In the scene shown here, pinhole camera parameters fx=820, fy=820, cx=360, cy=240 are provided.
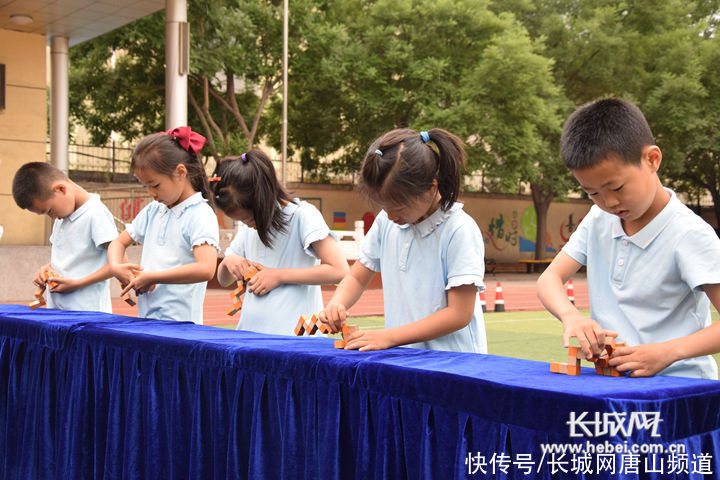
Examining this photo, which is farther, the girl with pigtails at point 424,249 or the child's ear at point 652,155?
the girl with pigtails at point 424,249

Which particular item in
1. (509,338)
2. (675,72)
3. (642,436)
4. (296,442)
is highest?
(675,72)

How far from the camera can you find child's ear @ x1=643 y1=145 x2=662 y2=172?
2.17 metres

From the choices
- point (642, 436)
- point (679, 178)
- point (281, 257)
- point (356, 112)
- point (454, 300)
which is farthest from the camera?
point (679, 178)

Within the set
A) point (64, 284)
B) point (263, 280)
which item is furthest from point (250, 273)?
point (64, 284)

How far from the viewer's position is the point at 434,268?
2.70 metres

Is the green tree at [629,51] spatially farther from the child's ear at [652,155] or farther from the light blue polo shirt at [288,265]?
Result: the child's ear at [652,155]

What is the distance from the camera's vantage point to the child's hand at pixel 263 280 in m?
3.25

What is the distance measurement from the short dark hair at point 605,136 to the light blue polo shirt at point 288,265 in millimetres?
1438

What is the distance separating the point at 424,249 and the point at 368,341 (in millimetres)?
436

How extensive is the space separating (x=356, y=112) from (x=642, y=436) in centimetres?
2206

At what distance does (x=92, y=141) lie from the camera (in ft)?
74.4

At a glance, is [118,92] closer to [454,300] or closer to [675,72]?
[675,72]

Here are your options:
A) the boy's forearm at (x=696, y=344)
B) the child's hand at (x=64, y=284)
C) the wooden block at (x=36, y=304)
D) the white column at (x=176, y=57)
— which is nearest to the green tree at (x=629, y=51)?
the white column at (x=176, y=57)

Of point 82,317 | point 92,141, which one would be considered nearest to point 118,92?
point 92,141
